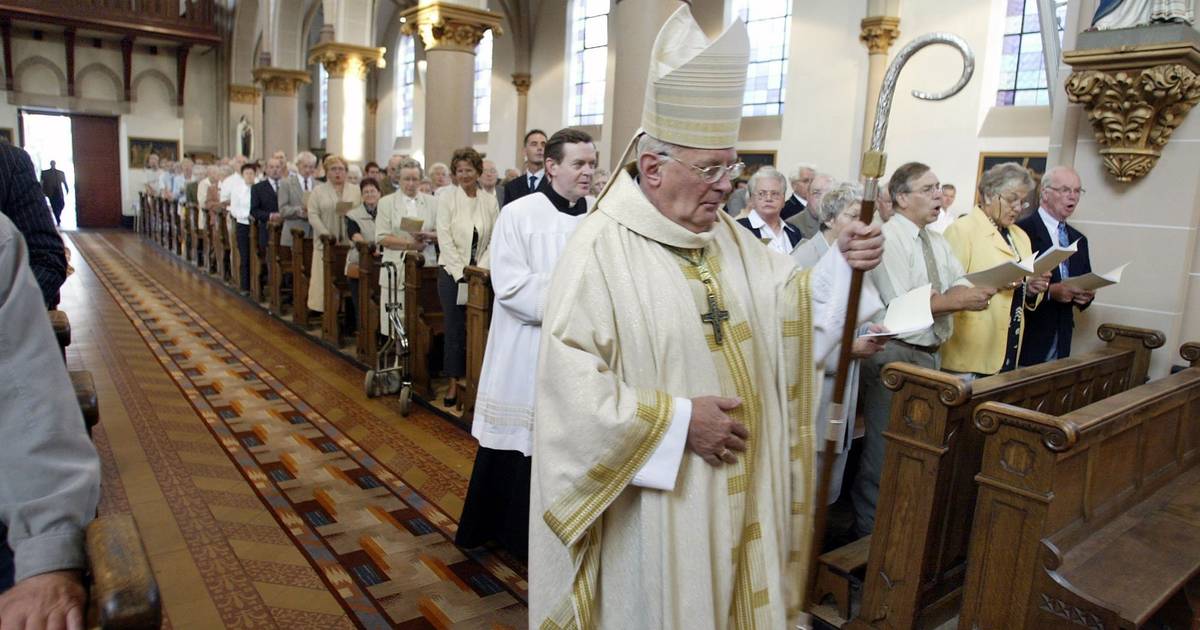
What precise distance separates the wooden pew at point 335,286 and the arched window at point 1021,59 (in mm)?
8131

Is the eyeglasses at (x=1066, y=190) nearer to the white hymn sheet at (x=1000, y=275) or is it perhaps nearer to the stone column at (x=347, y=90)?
the white hymn sheet at (x=1000, y=275)

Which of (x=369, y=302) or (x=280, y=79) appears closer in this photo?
(x=369, y=302)

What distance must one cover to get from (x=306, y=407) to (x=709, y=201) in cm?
429

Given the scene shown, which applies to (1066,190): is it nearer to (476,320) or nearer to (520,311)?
(520,311)

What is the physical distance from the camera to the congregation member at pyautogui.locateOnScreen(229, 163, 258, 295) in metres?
9.53

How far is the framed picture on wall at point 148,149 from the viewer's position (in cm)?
2012

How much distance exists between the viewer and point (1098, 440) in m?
2.56

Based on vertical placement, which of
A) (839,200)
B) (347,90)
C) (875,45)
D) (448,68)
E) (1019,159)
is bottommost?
(839,200)

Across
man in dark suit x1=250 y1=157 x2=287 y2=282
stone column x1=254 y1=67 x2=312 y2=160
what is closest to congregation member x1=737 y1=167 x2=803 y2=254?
man in dark suit x1=250 y1=157 x2=287 y2=282

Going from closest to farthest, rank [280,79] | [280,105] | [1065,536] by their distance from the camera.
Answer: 1. [1065,536]
2. [280,79]
3. [280,105]

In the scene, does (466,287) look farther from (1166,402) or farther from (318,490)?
(1166,402)

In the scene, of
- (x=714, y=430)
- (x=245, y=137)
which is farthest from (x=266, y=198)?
(x=245, y=137)

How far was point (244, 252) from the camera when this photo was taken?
958cm

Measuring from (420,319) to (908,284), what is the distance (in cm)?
341
